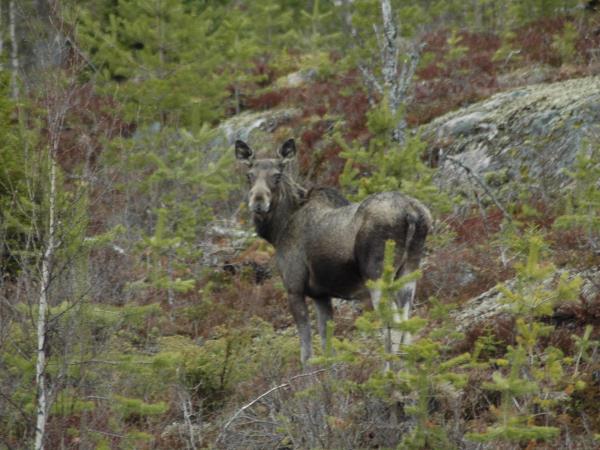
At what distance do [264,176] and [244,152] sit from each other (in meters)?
0.51

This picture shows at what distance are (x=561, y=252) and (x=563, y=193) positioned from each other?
2858 mm

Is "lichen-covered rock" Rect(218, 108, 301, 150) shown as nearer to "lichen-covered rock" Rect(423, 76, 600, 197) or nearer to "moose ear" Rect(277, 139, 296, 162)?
"lichen-covered rock" Rect(423, 76, 600, 197)

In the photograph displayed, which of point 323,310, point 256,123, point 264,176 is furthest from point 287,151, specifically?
point 256,123

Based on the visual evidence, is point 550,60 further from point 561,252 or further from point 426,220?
point 426,220

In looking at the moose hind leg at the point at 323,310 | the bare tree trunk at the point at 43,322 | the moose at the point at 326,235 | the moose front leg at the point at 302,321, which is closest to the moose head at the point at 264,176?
the moose at the point at 326,235

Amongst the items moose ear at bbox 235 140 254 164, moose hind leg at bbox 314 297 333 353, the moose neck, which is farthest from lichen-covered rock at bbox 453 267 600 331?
moose ear at bbox 235 140 254 164

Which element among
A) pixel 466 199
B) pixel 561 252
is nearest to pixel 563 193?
pixel 466 199

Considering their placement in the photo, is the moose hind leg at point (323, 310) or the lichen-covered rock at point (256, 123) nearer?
the moose hind leg at point (323, 310)

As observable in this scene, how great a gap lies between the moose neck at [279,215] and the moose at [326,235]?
11mm

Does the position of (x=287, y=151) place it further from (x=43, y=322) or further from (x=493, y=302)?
(x=43, y=322)

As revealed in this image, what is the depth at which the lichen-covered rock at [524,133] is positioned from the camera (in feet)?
40.8

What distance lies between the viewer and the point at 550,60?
1684 cm

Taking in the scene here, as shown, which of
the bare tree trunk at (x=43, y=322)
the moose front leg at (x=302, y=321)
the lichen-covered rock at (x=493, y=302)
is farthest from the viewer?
the moose front leg at (x=302, y=321)

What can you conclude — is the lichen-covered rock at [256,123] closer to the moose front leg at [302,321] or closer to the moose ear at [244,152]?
the moose ear at [244,152]
